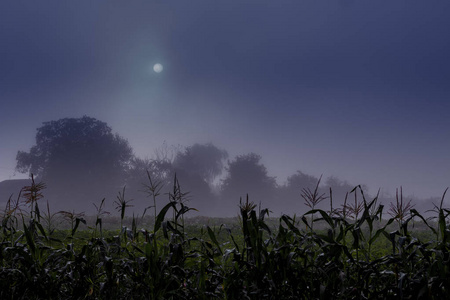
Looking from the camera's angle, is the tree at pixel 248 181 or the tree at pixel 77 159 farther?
the tree at pixel 248 181

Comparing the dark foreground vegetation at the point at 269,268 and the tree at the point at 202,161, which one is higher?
the tree at the point at 202,161

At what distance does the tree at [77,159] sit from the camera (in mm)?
70750

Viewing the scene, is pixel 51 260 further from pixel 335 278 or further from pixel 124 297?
pixel 335 278

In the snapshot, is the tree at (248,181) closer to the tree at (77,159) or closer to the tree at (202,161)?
the tree at (202,161)

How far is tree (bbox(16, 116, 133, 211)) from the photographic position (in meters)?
70.8

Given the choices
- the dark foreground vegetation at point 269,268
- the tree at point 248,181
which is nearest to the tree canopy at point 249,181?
the tree at point 248,181

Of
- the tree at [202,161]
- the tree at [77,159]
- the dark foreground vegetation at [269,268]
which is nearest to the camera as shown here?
the dark foreground vegetation at [269,268]

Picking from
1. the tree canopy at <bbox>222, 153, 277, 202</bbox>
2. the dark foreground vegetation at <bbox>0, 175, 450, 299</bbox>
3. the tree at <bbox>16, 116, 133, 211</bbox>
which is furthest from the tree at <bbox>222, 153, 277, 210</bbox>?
the dark foreground vegetation at <bbox>0, 175, 450, 299</bbox>

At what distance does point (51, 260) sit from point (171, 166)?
80170mm

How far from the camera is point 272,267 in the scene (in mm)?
3664

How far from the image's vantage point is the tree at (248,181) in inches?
3548

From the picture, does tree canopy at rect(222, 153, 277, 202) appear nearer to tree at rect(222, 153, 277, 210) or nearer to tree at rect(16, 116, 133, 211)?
tree at rect(222, 153, 277, 210)

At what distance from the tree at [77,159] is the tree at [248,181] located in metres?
28.7

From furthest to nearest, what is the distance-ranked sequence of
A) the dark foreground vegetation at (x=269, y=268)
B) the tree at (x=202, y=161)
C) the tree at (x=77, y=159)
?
the tree at (x=202, y=161) < the tree at (x=77, y=159) < the dark foreground vegetation at (x=269, y=268)
